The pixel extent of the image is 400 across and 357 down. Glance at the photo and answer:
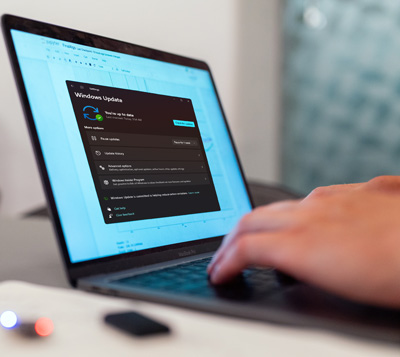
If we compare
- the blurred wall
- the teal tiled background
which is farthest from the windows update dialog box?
the teal tiled background

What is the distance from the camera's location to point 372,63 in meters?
2.11

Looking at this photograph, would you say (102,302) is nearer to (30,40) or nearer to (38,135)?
(38,135)

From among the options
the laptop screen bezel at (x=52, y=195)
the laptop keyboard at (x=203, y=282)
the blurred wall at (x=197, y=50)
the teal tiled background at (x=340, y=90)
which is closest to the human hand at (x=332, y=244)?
the laptop keyboard at (x=203, y=282)

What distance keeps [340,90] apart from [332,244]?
193 centimetres

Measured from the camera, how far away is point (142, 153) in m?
0.64

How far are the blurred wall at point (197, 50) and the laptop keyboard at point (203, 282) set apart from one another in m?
0.83

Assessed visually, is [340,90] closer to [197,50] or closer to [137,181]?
[197,50]

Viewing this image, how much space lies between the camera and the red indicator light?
0.32 metres

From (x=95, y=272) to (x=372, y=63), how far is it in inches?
74.8

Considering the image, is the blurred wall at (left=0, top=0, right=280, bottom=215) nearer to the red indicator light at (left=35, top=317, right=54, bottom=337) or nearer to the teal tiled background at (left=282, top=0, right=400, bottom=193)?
the teal tiled background at (left=282, top=0, right=400, bottom=193)

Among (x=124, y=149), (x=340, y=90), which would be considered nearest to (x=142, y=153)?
(x=124, y=149)

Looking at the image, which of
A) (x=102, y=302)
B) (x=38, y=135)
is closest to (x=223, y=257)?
(x=102, y=302)

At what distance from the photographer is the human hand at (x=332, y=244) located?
0.36m

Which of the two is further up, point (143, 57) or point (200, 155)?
point (143, 57)
